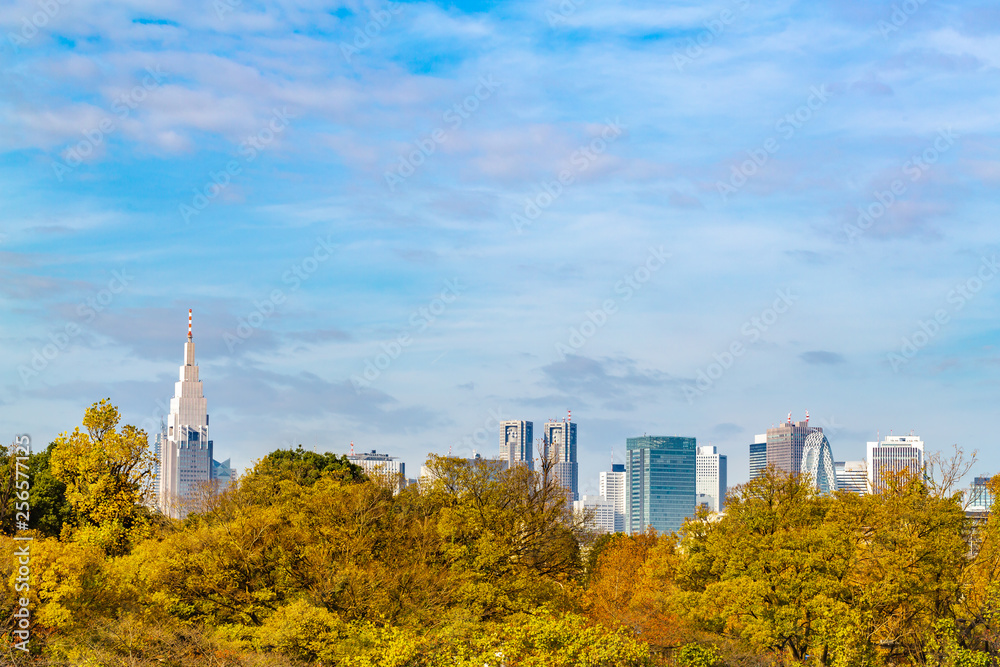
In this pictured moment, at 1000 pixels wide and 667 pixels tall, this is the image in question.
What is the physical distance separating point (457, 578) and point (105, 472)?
20414 mm

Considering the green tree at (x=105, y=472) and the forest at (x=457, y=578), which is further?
the green tree at (x=105, y=472)

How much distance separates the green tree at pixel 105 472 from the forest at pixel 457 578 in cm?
11

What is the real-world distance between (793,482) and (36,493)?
140 feet

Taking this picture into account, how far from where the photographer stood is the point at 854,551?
48.3 meters

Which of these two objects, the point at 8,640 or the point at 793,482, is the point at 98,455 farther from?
the point at 793,482

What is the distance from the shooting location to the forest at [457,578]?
140ft

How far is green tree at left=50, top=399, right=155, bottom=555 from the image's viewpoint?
58281 mm

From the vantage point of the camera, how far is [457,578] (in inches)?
2021

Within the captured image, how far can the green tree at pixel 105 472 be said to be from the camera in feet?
191

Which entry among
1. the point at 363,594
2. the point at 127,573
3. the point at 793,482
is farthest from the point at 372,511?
the point at 793,482

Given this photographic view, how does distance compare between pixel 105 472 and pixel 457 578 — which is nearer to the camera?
pixel 457 578

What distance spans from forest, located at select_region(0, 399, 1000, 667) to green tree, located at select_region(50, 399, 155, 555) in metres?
0.11

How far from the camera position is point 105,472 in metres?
58.9

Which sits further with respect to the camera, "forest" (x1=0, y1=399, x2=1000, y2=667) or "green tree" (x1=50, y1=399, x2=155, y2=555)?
"green tree" (x1=50, y1=399, x2=155, y2=555)
